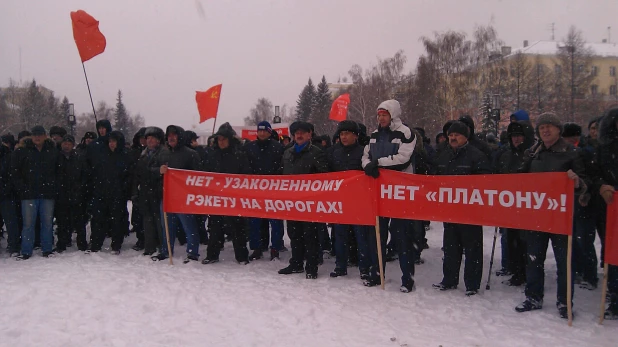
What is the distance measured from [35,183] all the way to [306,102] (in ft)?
206

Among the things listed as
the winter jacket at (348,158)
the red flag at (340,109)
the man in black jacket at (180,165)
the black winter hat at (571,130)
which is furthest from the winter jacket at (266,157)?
the red flag at (340,109)

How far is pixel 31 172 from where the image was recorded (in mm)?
7641

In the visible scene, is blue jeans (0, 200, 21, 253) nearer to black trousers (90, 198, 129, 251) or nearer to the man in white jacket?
black trousers (90, 198, 129, 251)

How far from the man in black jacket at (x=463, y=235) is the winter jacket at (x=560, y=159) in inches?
23.8

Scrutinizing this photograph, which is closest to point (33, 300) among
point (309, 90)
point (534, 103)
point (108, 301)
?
point (108, 301)

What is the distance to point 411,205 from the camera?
19.0ft

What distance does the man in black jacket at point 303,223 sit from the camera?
21.7ft

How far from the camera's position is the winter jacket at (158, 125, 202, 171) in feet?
25.1

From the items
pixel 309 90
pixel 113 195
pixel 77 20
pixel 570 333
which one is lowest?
pixel 570 333

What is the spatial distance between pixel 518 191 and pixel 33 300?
5.82m

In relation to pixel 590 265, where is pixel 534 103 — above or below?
above

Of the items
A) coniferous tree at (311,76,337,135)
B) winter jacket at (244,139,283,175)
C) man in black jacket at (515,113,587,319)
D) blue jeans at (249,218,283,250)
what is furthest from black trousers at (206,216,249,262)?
coniferous tree at (311,76,337,135)

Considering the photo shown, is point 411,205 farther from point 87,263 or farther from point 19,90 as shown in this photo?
point 19,90

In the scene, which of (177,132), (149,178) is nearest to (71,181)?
(149,178)
